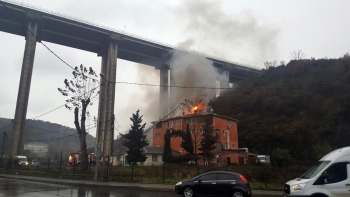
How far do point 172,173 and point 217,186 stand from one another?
11.9 meters

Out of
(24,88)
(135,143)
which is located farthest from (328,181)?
(24,88)

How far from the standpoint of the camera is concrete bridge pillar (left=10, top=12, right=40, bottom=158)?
5262cm

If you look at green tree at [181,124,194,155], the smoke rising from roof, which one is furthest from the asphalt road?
the smoke rising from roof

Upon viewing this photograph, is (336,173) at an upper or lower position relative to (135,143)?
lower

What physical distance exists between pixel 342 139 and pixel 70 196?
53058mm

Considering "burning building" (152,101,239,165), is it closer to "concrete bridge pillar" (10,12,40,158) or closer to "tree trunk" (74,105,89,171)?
"tree trunk" (74,105,89,171)

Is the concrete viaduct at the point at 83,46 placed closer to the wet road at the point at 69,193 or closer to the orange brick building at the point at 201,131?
the orange brick building at the point at 201,131

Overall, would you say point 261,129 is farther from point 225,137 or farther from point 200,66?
point 200,66

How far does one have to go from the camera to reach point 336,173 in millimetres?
10188

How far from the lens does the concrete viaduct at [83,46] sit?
2160 inches

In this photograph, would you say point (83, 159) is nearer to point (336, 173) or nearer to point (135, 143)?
point (135, 143)

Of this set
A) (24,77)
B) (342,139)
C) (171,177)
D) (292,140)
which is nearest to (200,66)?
(292,140)

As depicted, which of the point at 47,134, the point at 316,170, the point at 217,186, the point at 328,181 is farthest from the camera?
the point at 47,134

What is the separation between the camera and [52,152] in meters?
105
